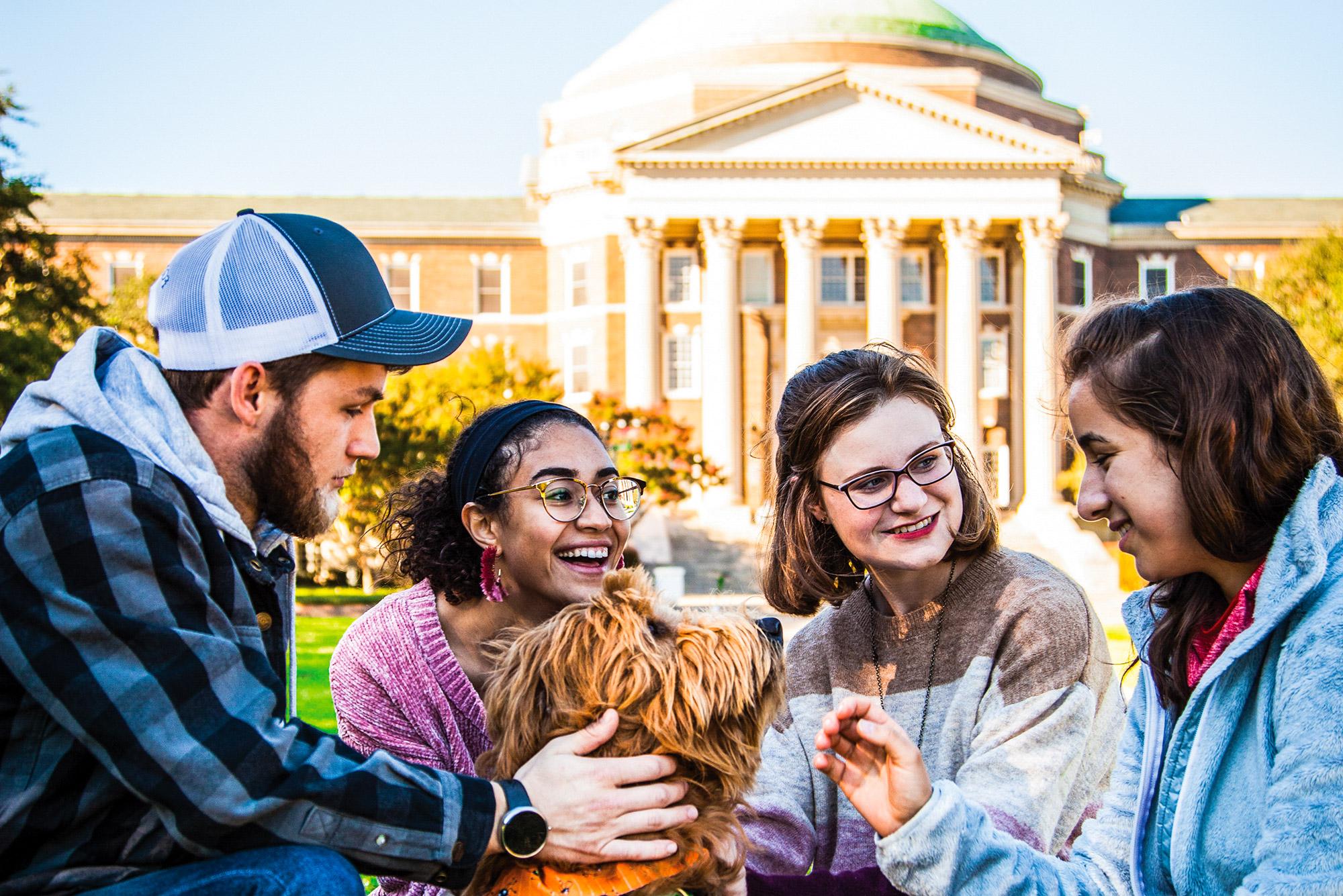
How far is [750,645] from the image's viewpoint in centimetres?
285

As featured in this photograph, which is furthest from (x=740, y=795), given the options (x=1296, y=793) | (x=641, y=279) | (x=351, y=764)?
(x=641, y=279)

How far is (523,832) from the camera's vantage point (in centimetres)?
286

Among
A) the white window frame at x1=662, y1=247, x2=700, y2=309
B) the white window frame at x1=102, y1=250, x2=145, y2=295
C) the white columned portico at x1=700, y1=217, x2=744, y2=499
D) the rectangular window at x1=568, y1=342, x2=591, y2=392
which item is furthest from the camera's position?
the white window frame at x1=102, y1=250, x2=145, y2=295

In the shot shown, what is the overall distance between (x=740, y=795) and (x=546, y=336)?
48.6 m

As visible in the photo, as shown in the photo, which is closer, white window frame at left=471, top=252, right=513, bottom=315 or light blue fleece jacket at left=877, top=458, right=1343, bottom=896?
light blue fleece jacket at left=877, top=458, right=1343, bottom=896

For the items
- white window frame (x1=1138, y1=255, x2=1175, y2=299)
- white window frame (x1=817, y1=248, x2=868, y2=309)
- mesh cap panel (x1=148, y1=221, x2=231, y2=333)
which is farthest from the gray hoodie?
white window frame (x1=1138, y1=255, x2=1175, y2=299)

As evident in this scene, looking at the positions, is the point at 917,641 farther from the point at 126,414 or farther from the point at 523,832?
the point at 126,414

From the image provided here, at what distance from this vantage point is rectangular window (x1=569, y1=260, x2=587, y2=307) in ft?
164

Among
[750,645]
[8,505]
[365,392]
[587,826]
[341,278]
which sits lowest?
[587,826]

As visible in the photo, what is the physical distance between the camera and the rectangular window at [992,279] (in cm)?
4897

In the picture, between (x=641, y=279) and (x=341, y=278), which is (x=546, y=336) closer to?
(x=641, y=279)

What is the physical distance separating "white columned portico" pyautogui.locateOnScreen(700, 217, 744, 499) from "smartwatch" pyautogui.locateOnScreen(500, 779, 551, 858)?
40670 millimetres

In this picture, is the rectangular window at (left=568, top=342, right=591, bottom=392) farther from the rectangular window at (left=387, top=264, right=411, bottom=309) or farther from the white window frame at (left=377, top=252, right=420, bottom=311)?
the rectangular window at (left=387, top=264, right=411, bottom=309)

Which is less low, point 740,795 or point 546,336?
point 546,336
